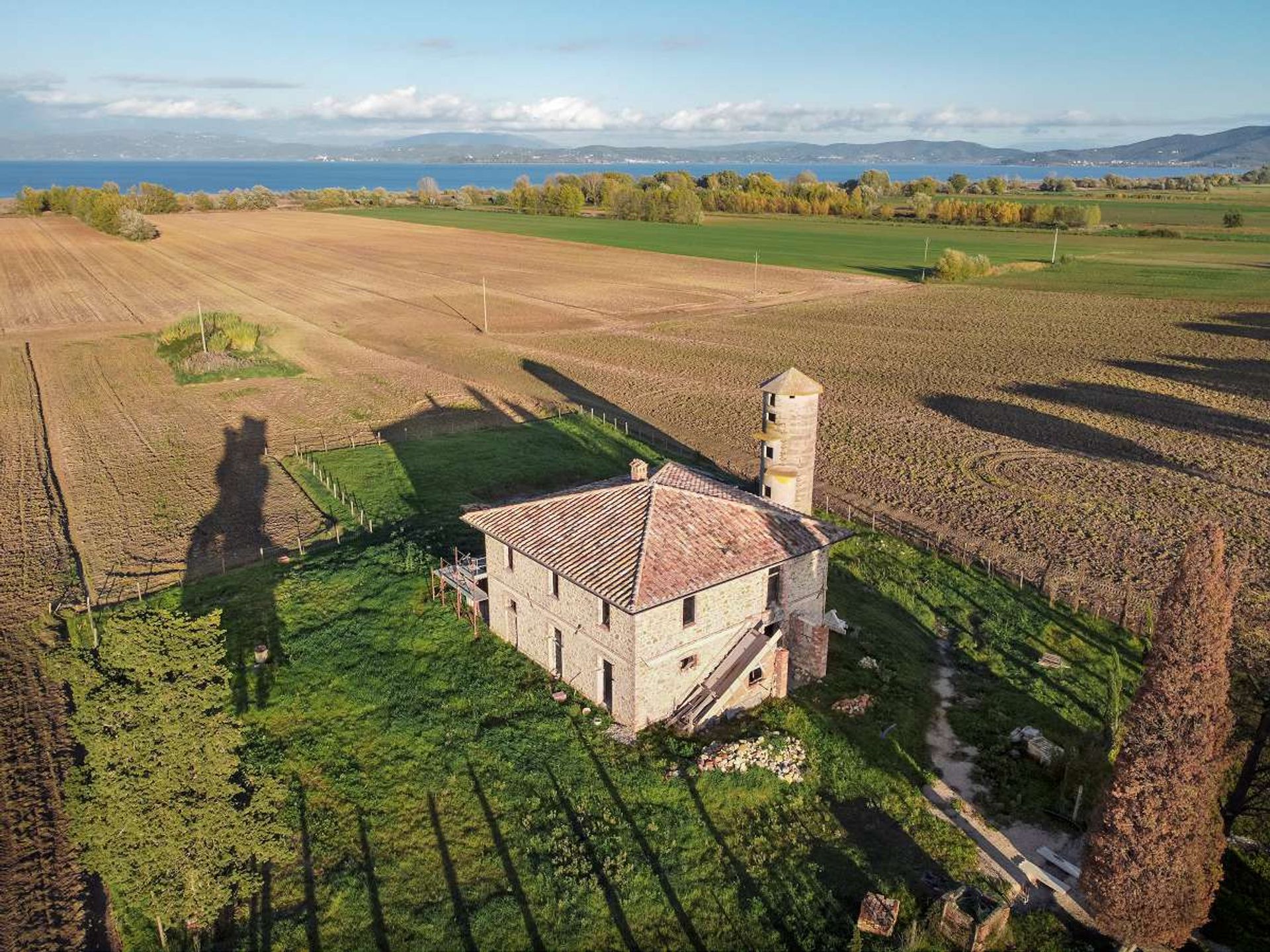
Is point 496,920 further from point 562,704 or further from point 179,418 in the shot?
point 179,418

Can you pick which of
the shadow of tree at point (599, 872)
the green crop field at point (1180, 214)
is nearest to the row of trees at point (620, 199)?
the green crop field at point (1180, 214)

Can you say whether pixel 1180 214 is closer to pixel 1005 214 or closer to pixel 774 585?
pixel 1005 214

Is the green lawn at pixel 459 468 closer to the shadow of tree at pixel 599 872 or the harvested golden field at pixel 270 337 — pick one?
the harvested golden field at pixel 270 337

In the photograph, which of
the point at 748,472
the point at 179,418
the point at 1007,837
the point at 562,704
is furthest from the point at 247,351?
the point at 1007,837

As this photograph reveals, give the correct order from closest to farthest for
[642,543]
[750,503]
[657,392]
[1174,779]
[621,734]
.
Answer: [1174,779], [621,734], [642,543], [750,503], [657,392]

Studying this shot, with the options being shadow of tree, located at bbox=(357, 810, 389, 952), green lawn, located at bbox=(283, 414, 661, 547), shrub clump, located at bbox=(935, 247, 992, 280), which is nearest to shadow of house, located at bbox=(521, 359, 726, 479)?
green lawn, located at bbox=(283, 414, 661, 547)

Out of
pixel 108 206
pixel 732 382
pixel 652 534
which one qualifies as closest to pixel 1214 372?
pixel 732 382
